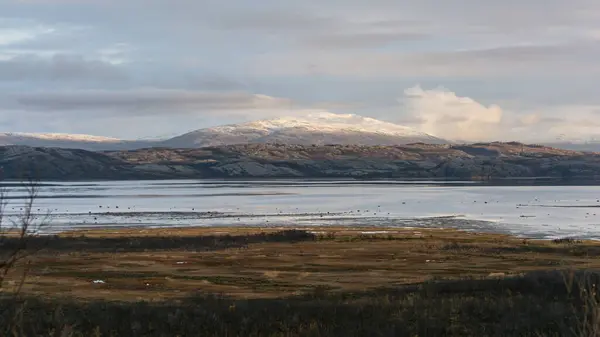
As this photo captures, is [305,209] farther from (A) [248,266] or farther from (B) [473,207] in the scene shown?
(A) [248,266]

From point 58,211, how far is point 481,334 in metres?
82.4

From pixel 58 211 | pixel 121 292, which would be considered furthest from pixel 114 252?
pixel 58 211

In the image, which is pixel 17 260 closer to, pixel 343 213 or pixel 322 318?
pixel 322 318

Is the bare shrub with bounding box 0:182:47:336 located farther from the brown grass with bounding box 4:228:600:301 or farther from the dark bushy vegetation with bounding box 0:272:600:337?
the brown grass with bounding box 4:228:600:301

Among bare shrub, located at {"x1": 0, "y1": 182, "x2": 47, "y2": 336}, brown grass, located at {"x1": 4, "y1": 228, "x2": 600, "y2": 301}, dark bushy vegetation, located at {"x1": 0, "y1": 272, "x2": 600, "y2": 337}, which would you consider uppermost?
bare shrub, located at {"x1": 0, "y1": 182, "x2": 47, "y2": 336}

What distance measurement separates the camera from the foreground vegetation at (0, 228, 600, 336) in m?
17.3

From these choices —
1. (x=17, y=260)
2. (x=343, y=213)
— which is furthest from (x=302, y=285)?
(x=343, y=213)

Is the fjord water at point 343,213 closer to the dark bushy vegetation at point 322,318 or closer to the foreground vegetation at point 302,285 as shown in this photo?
the foreground vegetation at point 302,285

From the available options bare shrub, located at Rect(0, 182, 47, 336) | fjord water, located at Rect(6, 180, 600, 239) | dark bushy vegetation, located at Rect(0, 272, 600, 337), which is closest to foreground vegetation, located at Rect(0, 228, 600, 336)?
dark bushy vegetation, located at Rect(0, 272, 600, 337)

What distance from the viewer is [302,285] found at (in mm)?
33844

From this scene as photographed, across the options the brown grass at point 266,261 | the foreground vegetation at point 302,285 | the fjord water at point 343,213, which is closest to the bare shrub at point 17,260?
the foreground vegetation at point 302,285

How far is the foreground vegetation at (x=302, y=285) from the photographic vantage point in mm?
17281

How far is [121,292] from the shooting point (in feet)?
102

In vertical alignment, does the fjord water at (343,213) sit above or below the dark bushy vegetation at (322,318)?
below
